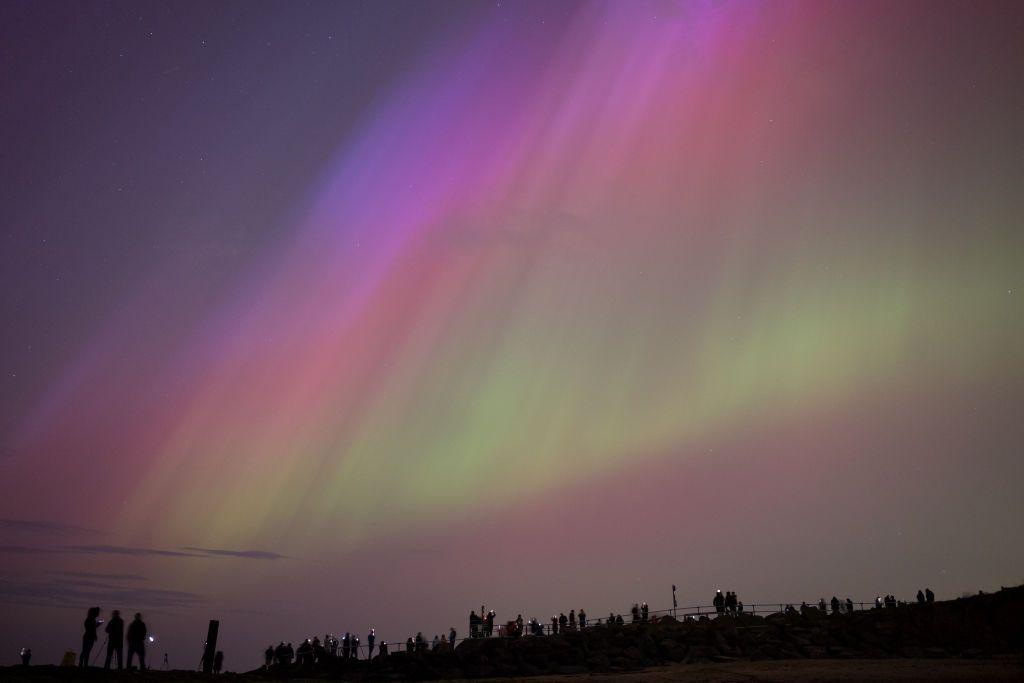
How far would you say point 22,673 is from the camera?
2256 centimetres

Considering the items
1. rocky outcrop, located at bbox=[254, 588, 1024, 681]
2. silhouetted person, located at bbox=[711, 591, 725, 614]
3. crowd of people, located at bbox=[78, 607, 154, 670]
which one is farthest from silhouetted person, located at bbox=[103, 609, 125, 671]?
silhouetted person, located at bbox=[711, 591, 725, 614]

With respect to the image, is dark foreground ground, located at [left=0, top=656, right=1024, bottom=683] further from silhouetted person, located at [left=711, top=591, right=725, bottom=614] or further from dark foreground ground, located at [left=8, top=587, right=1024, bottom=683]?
silhouetted person, located at [left=711, top=591, right=725, bottom=614]

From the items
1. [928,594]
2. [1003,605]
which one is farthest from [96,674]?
[928,594]

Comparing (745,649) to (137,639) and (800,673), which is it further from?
(137,639)

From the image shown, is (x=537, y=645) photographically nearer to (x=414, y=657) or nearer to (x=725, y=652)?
(x=414, y=657)

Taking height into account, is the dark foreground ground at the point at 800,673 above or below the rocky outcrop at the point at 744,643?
below

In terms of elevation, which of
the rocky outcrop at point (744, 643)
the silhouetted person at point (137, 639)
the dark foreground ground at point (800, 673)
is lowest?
the dark foreground ground at point (800, 673)

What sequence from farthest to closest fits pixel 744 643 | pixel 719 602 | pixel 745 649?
pixel 719 602
pixel 744 643
pixel 745 649

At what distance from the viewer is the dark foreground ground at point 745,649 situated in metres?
32.0

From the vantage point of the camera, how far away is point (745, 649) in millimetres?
36625

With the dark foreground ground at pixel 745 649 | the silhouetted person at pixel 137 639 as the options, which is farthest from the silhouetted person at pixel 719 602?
the silhouetted person at pixel 137 639

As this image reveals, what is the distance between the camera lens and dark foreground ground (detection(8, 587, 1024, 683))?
1261 inches

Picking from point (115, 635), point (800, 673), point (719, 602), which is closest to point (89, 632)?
point (115, 635)

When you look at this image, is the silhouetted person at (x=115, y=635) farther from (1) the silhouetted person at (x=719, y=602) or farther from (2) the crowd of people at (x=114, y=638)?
(1) the silhouetted person at (x=719, y=602)
